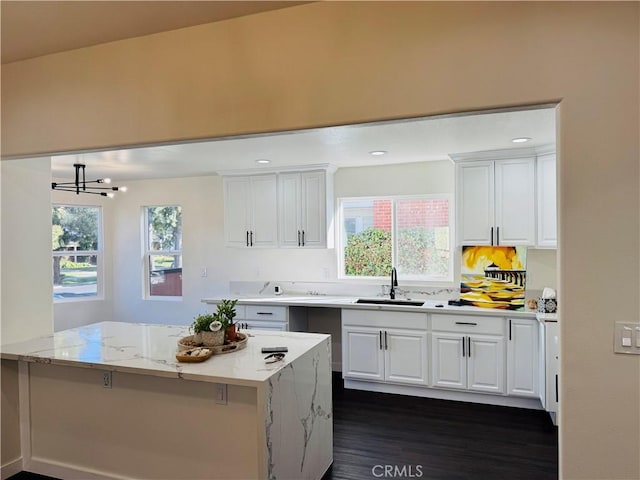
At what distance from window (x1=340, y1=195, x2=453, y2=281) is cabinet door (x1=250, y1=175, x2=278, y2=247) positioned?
2.68ft

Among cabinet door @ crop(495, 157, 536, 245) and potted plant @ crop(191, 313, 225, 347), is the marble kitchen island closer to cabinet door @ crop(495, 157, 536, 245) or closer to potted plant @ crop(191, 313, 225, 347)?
potted plant @ crop(191, 313, 225, 347)

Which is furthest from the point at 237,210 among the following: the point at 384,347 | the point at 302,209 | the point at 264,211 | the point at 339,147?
the point at 384,347

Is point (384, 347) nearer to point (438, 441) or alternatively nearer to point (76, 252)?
point (438, 441)

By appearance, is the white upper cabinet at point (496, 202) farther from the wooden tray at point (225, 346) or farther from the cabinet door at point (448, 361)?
the wooden tray at point (225, 346)

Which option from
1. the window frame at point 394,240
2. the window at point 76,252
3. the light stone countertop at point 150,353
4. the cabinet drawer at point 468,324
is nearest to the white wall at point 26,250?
the light stone countertop at point 150,353

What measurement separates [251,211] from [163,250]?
5.75ft

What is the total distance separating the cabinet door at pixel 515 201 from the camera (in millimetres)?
3826

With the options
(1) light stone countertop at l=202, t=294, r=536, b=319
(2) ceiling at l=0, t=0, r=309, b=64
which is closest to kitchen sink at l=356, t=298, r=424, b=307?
(1) light stone countertop at l=202, t=294, r=536, b=319

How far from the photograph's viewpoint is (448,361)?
3893 millimetres

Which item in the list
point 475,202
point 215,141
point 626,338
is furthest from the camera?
point 475,202

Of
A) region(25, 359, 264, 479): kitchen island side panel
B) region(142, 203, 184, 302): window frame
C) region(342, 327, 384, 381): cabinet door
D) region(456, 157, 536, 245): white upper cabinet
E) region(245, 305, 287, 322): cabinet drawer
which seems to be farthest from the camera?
region(142, 203, 184, 302): window frame

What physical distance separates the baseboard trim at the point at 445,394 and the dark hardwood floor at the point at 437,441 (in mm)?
67

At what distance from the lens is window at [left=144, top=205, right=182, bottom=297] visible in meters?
5.77

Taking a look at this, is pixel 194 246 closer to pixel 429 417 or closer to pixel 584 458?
pixel 429 417
